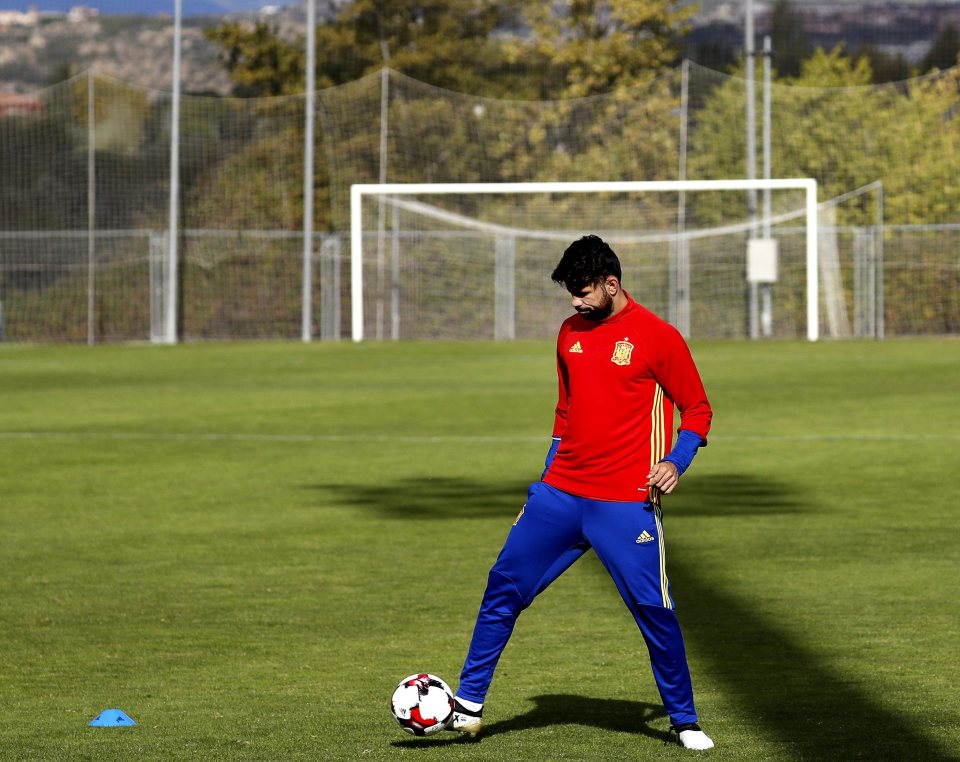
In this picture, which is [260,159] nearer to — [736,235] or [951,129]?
[736,235]

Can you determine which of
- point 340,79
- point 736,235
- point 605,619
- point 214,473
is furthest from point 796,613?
point 340,79

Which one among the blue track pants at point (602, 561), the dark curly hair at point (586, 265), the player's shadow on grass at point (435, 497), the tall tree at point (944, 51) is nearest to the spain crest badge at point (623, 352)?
the dark curly hair at point (586, 265)

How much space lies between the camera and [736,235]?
46375 mm

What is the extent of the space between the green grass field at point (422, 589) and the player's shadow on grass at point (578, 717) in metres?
0.02

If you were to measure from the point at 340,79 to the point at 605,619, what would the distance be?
174ft

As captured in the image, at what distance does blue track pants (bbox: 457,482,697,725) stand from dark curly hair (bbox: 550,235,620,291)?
0.73 m

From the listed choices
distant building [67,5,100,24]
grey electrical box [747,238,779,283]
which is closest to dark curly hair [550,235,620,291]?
grey electrical box [747,238,779,283]

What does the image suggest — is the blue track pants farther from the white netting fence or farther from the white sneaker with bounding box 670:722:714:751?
the white netting fence

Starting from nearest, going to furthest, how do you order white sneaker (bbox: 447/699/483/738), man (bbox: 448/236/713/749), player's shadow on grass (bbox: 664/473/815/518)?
man (bbox: 448/236/713/749) → white sneaker (bbox: 447/699/483/738) → player's shadow on grass (bbox: 664/473/815/518)

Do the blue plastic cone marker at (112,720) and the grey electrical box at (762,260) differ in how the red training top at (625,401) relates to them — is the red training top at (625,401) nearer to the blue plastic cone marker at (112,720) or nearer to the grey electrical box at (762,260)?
the blue plastic cone marker at (112,720)

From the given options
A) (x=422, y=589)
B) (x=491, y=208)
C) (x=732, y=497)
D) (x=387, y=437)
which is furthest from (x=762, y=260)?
(x=422, y=589)

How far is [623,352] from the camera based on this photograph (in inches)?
240

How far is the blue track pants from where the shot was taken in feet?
20.0

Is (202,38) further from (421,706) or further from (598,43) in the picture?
(421,706)
